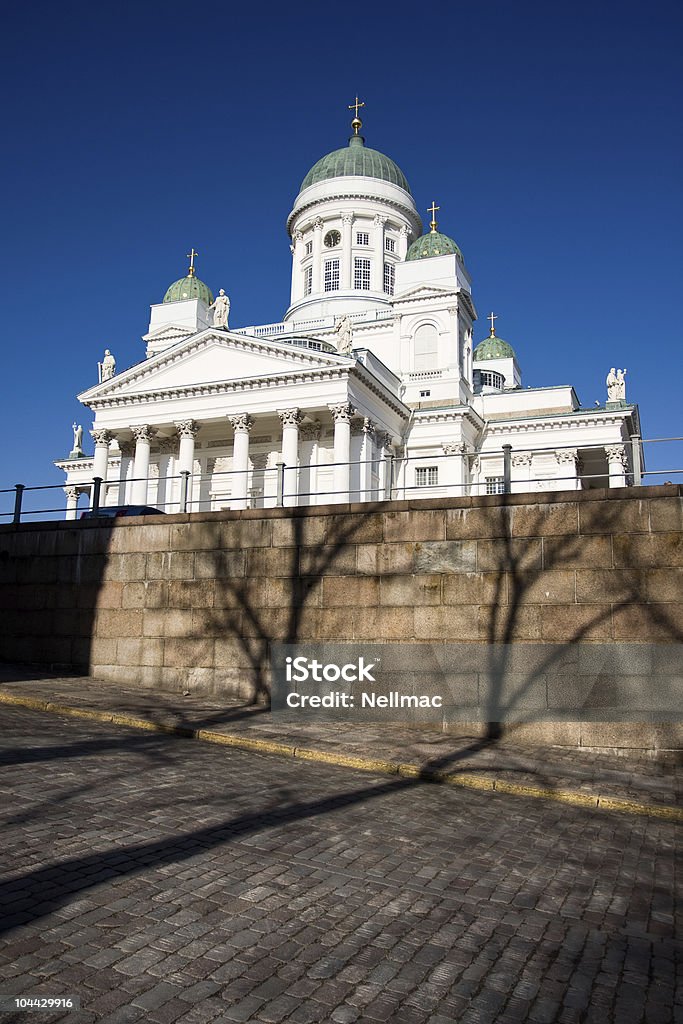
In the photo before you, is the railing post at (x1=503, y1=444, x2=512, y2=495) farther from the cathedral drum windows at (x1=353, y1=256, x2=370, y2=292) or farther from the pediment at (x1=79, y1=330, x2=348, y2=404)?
the cathedral drum windows at (x1=353, y1=256, x2=370, y2=292)

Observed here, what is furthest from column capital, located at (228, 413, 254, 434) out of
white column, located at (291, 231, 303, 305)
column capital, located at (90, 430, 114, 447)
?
white column, located at (291, 231, 303, 305)

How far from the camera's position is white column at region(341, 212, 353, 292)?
6200cm

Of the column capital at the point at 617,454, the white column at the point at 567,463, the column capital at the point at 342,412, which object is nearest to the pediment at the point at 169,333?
the column capital at the point at 342,412

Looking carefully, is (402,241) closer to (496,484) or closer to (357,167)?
(357,167)

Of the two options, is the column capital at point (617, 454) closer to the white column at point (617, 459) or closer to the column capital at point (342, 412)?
the white column at point (617, 459)

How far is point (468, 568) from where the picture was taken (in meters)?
12.5

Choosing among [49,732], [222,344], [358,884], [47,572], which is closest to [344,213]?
[222,344]

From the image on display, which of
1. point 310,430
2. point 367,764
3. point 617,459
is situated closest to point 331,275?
point 310,430

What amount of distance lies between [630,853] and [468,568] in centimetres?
610

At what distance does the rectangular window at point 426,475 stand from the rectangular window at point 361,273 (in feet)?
71.7

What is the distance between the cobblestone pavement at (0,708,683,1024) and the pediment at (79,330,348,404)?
33847 millimetres

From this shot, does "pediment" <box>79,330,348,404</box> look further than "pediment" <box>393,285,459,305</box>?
No

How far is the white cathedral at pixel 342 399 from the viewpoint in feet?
136

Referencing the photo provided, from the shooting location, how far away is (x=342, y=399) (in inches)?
1578
